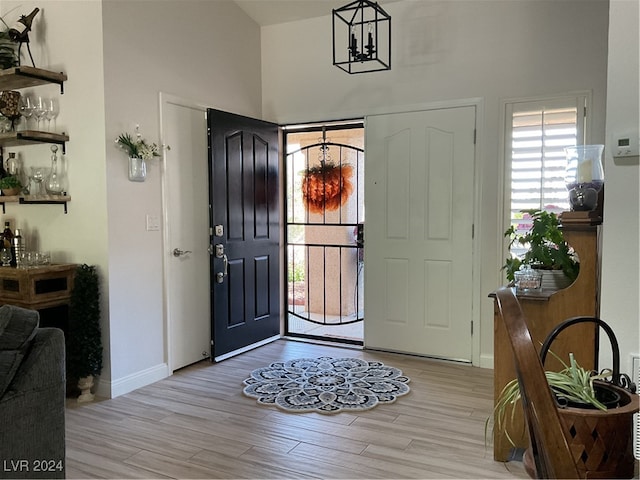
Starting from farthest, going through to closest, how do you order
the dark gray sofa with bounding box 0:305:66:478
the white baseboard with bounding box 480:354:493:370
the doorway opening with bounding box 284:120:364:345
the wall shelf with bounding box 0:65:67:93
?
the doorway opening with bounding box 284:120:364:345 < the white baseboard with bounding box 480:354:493:370 < the wall shelf with bounding box 0:65:67:93 < the dark gray sofa with bounding box 0:305:66:478

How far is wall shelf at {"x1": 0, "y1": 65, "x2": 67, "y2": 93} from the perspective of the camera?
3.50m

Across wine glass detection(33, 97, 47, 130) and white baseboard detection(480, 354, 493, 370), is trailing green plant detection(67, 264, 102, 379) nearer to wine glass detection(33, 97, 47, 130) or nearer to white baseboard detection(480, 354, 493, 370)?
wine glass detection(33, 97, 47, 130)

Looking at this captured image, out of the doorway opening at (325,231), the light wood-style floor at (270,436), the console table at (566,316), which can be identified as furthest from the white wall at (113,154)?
the console table at (566,316)

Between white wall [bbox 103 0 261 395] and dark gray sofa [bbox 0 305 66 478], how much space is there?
135cm

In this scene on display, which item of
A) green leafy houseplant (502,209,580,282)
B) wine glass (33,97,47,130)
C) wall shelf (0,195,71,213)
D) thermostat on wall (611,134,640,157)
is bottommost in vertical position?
green leafy houseplant (502,209,580,282)

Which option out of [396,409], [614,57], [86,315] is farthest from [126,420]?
[614,57]

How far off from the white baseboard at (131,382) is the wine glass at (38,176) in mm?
1460

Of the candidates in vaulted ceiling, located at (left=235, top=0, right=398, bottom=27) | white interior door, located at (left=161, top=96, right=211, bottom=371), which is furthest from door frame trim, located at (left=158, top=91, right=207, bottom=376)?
vaulted ceiling, located at (left=235, top=0, right=398, bottom=27)

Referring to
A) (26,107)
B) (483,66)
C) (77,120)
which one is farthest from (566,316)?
(26,107)

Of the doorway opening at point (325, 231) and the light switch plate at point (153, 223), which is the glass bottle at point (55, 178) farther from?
the doorway opening at point (325, 231)

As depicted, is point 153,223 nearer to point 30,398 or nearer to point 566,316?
point 30,398

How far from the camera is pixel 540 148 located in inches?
157

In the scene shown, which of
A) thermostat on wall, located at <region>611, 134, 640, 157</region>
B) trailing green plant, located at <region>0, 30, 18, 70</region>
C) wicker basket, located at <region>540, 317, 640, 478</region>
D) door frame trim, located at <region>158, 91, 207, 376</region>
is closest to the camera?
wicker basket, located at <region>540, 317, 640, 478</region>

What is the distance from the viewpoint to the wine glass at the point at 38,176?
3.79 meters
